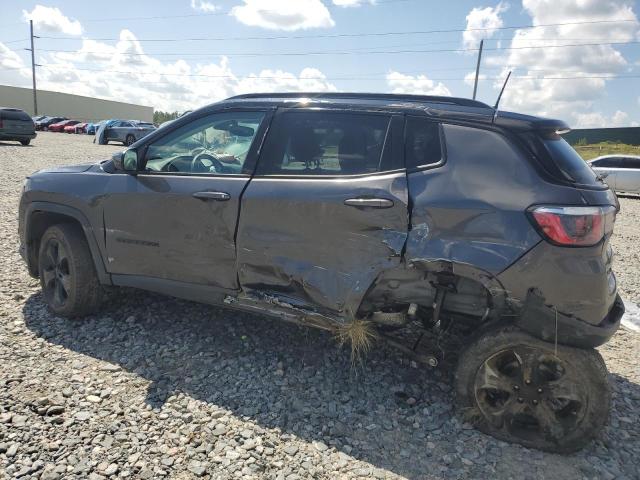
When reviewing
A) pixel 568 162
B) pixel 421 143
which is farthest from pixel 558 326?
pixel 421 143

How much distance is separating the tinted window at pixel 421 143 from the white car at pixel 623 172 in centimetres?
A: 1517

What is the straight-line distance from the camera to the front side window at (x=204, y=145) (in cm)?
336

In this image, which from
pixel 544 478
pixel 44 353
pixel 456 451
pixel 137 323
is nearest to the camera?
pixel 544 478

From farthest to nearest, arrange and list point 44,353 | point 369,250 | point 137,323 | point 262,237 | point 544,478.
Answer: point 137,323
point 44,353
point 262,237
point 369,250
point 544,478

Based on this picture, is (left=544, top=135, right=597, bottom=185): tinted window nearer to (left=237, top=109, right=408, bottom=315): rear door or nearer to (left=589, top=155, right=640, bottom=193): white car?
(left=237, top=109, right=408, bottom=315): rear door

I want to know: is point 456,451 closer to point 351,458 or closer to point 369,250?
point 351,458

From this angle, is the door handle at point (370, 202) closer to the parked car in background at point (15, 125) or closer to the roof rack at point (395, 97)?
the roof rack at point (395, 97)

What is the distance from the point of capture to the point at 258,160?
125 inches

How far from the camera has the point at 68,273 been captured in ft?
12.6

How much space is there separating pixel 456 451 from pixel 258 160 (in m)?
2.16

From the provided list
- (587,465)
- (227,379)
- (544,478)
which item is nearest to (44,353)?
(227,379)

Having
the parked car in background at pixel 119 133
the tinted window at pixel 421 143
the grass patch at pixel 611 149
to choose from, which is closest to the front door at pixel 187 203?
the tinted window at pixel 421 143

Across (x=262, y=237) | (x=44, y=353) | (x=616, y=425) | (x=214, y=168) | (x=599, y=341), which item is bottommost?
(x=44, y=353)

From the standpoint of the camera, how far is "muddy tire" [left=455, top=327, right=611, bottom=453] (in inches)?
100
